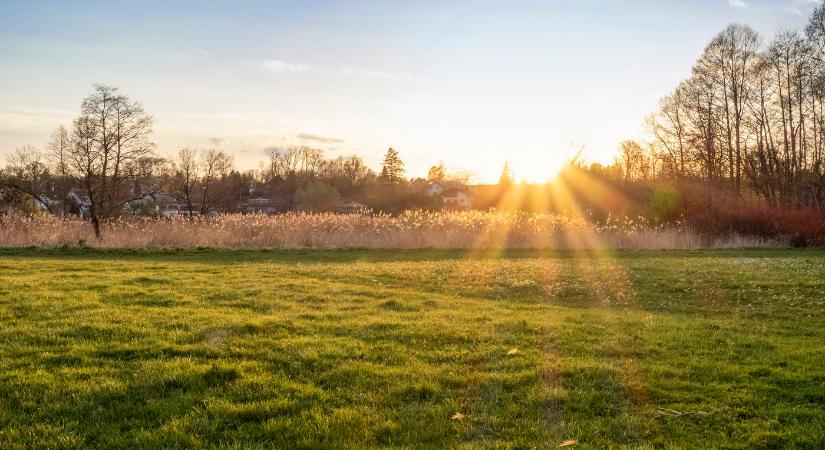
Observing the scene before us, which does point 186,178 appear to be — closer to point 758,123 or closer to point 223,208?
point 223,208

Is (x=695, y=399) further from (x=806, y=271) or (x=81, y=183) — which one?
(x=81, y=183)

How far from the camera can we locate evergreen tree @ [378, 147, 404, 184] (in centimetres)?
9544

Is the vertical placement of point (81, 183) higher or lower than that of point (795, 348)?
higher

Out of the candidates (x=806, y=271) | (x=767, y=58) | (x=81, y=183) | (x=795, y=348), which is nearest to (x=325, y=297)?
(x=795, y=348)

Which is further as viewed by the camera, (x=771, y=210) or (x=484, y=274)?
(x=771, y=210)

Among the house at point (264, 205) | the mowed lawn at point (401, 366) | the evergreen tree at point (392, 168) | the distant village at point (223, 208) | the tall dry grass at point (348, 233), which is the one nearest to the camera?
the mowed lawn at point (401, 366)

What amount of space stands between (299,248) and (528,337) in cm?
1786

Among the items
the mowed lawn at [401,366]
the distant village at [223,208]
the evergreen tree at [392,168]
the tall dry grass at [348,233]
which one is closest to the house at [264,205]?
the distant village at [223,208]

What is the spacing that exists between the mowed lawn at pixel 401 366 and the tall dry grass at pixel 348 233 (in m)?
12.6

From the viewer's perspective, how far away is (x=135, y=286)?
39.4ft

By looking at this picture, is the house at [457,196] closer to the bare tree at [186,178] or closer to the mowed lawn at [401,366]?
the bare tree at [186,178]

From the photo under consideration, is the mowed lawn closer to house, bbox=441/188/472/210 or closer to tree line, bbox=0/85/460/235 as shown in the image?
tree line, bbox=0/85/460/235

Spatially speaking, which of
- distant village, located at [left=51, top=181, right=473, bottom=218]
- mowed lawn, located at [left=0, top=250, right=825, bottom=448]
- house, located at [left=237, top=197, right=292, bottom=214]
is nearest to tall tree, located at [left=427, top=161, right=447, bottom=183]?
distant village, located at [left=51, top=181, right=473, bottom=218]

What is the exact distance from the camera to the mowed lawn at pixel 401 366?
15.3 feet
